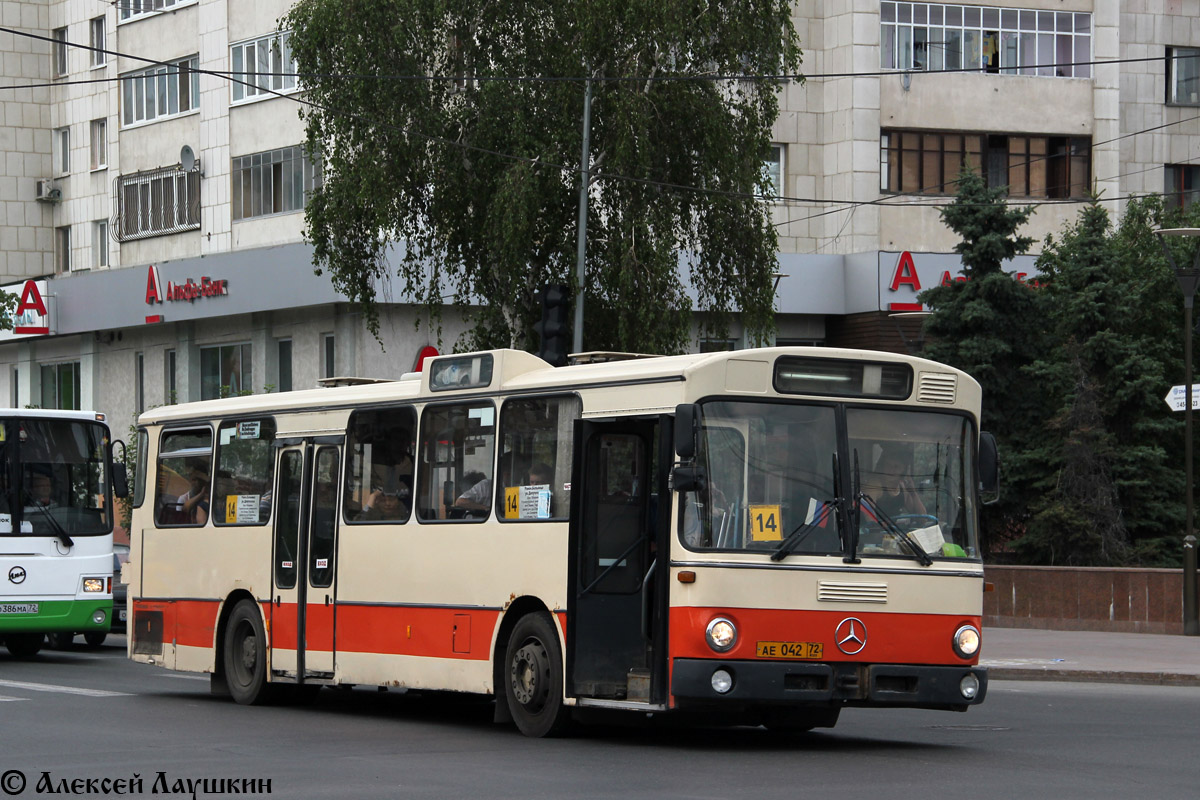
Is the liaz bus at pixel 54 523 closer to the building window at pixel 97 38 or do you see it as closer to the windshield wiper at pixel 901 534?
the windshield wiper at pixel 901 534

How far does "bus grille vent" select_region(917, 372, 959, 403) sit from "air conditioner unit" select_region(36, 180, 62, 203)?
44772 mm

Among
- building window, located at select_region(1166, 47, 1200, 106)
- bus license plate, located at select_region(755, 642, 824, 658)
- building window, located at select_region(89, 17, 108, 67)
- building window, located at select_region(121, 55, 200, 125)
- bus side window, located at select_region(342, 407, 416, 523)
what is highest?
building window, located at select_region(89, 17, 108, 67)

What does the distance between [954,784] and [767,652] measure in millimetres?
1762

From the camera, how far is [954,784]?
1138 cm

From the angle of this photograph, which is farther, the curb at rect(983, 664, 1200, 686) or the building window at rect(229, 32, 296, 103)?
the building window at rect(229, 32, 296, 103)

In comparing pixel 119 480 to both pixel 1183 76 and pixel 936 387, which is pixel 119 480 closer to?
pixel 936 387

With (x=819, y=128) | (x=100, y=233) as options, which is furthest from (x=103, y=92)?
(x=819, y=128)

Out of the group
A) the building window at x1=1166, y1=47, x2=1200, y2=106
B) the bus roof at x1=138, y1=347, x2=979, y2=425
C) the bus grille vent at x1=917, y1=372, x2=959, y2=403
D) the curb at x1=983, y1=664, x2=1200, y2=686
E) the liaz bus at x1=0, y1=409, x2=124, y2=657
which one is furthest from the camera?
the building window at x1=1166, y1=47, x2=1200, y2=106

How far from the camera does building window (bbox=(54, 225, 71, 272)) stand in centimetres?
5525

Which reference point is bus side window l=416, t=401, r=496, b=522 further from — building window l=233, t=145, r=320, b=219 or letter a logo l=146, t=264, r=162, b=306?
letter a logo l=146, t=264, r=162, b=306

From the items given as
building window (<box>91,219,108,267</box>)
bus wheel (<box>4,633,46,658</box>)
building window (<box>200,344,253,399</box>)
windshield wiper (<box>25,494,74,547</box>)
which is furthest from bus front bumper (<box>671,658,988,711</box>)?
building window (<box>91,219,108,267</box>)

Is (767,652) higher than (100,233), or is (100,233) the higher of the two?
(100,233)

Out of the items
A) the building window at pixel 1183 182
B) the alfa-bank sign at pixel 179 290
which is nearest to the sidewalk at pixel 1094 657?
the alfa-bank sign at pixel 179 290

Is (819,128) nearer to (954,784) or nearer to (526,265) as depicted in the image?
(526,265)
